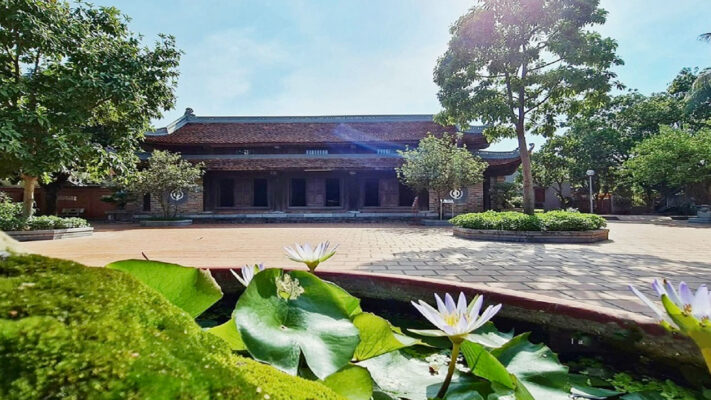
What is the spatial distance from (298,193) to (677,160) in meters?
18.6

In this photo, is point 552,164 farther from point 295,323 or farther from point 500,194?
point 295,323

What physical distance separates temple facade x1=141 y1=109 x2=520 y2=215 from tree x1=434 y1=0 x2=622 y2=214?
6.29 metres

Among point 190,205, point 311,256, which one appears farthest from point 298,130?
point 311,256

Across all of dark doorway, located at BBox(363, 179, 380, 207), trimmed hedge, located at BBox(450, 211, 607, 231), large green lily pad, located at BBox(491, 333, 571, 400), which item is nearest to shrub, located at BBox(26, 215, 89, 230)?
trimmed hedge, located at BBox(450, 211, 607, 231)

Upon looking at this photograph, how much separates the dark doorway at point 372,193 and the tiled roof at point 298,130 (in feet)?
7.34

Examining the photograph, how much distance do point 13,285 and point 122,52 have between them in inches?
426

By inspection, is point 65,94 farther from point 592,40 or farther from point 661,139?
point 661,139

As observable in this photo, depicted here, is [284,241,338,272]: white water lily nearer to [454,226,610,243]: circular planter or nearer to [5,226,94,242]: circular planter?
[454,226,610,243]: circular planter

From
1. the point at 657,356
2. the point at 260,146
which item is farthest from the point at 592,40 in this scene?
the point at 260,146

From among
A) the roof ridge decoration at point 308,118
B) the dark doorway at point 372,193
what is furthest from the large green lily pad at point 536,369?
the roof ridge decoration at point 308,118

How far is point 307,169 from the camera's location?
16.5 metres

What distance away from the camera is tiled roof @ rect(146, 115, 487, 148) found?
1722 cm

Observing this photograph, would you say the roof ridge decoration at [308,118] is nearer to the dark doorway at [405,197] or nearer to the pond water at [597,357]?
the dark doorway at [405,197]

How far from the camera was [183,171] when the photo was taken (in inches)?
549
